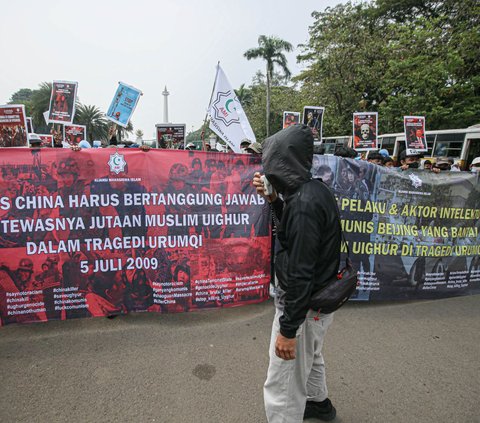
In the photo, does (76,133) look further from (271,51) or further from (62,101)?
(271,51)

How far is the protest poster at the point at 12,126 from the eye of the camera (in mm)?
3541

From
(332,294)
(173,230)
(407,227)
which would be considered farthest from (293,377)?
(407,227)

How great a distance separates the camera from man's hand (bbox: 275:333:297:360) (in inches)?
65.5

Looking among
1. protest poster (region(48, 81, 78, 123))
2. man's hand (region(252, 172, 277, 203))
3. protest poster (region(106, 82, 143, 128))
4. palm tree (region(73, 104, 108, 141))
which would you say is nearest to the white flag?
protest poster (region(106, 82, 143, 128))

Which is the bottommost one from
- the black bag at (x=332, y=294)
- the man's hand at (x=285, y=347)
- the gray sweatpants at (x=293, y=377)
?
the gray sweatpants at (x=293, y=377)

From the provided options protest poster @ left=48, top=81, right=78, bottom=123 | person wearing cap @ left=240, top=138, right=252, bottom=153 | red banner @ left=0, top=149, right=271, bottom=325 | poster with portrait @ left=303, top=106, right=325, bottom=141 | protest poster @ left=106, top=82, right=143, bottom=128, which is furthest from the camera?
poster with portrait @ left=303, top=106, right=325, bottom=141

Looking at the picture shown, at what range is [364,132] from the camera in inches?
240

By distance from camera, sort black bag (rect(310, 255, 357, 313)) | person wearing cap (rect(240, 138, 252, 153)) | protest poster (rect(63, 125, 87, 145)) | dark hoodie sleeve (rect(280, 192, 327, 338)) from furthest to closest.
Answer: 1. protest poster (rect(63, 125, 87, 145))
2. person wearing cap (rect(240, 138, 252, 153))
3. black bag (rect(310, 255, 357, 313))
4. dark hoodie sleeve (rect(280, 192, 327, 338))

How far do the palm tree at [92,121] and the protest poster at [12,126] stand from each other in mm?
36962

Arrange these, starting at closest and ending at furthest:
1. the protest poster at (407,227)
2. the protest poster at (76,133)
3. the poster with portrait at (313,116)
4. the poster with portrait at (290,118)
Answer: the protest poster at (407,227) < the poster with portrait at (313,116) < the poster with portrait at (290,118) < the protest poster at (76,133)

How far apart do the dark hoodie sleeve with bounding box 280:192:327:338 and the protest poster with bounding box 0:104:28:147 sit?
3.31m

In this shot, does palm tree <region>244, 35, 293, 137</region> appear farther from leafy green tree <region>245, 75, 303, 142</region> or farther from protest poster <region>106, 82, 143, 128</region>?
protest poster <region>106, 82, 143, 128</region>

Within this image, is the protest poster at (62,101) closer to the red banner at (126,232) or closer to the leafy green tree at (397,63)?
the red banner at (126,232)

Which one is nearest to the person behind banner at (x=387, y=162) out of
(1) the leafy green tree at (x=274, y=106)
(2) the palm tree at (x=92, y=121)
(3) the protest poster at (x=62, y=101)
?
(3) the protest poster at (x=62, y=101)
